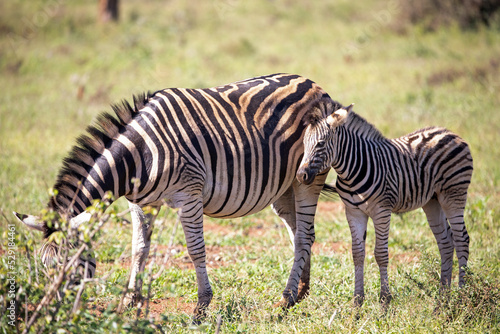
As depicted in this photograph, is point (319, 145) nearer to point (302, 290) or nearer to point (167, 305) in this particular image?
point (302, 290)

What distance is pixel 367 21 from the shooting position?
2230 cm

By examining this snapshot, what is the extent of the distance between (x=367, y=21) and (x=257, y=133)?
61.7 ft

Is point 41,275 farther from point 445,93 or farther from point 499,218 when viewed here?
point 445,93

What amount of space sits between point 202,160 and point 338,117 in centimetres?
123

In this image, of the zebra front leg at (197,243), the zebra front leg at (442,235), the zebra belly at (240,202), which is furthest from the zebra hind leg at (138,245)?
the zebra front leg at (442,235)

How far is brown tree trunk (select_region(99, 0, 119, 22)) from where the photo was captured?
70.9ft

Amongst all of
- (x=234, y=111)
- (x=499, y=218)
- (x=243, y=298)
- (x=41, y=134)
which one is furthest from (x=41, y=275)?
(x=41, y=134)

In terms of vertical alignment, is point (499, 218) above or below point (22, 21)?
below

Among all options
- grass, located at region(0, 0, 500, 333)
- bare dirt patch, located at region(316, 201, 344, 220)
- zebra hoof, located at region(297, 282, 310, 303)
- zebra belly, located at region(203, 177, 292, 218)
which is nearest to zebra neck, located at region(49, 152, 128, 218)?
grass, located at region(0, 0, 500, 333)

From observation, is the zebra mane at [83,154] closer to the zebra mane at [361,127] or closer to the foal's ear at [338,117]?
the foal's ear at [338,117]

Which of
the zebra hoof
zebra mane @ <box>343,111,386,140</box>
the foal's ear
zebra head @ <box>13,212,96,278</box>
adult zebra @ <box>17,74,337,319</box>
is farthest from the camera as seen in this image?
the zebra hoof

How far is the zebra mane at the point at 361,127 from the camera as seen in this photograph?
5.12m

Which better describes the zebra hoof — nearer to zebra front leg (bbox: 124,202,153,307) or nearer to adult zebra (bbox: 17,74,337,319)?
adult zebra (bbox: 17,74,337,319)

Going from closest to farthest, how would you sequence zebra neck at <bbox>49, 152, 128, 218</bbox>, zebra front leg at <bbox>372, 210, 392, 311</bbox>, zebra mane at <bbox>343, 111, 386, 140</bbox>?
1. zebra neck at <bbox>49, 152, 128, 218</bbox>
2. zebra front leg at <bbox>372, 210, 392, 311</bbox>
3. zebra mane at <bbox>343, 111, 386, 140</bbox>
